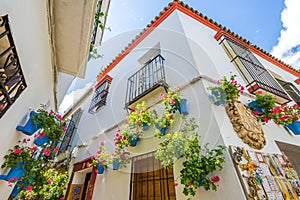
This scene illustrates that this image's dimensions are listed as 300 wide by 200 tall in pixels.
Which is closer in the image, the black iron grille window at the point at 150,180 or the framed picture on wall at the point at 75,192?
the black iron grille window at the point at 150,180

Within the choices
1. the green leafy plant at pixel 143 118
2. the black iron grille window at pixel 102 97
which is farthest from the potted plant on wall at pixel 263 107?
the black iron grille window at pixel 102 97

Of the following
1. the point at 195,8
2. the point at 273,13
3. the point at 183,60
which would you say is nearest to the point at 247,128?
the point at 183,60

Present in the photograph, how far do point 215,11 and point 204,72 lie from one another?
11.6ft

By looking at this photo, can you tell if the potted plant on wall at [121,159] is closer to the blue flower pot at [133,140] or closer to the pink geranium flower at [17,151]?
the blue flower pot at [133,140]

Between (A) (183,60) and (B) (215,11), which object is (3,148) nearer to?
(A) (183,60)

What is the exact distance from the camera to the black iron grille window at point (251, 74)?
10.6 ft

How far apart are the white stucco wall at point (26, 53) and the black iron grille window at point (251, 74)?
4.16 metres

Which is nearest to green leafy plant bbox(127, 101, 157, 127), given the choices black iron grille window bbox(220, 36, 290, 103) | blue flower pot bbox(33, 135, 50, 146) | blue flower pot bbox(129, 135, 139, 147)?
blue flower pot bbox(129, 135, 139, 147)

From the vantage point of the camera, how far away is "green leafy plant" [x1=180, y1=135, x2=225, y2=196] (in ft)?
5.32

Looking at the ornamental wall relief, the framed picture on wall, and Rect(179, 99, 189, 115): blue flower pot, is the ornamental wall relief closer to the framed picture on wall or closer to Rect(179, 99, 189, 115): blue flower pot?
Rect(179, 99, 189, 115): blue flower pot

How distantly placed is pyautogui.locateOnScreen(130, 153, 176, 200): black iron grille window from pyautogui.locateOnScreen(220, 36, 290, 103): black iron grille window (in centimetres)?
264

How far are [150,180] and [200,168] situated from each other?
1.48 metres

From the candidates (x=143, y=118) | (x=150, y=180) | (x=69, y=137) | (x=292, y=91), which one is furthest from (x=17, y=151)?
(x=292, y=91)

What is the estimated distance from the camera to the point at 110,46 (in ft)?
17.6
